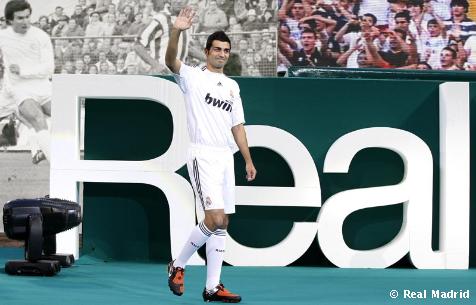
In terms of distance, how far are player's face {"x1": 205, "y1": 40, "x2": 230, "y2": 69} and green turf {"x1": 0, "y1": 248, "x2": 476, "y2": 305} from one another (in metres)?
1.41

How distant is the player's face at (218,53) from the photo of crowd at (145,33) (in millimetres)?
7666

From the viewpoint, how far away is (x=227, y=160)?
5.07 meters

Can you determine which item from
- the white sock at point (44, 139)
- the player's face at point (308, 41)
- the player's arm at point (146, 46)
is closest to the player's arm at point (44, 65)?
the white sock at point (44, 139)

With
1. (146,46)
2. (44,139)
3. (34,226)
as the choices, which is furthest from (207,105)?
(146,46)

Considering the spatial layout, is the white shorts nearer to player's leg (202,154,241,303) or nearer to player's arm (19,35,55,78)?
player's leg (202,154,241,303)

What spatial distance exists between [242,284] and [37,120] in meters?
7.36

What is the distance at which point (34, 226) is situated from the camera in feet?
19.9

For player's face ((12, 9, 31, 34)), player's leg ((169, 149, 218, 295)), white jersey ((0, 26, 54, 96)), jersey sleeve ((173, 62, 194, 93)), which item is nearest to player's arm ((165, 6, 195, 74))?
jersey sleeve ((173, 62, 194, 93))

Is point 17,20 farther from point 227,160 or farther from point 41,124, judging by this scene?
point 227,160

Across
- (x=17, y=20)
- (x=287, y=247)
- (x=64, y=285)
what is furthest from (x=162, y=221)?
(x=17, y=20)

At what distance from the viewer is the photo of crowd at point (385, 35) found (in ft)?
42.1

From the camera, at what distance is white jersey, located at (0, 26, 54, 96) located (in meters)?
12.5

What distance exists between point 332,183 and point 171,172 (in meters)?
1.39

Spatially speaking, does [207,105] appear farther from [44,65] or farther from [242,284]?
[44,65]
